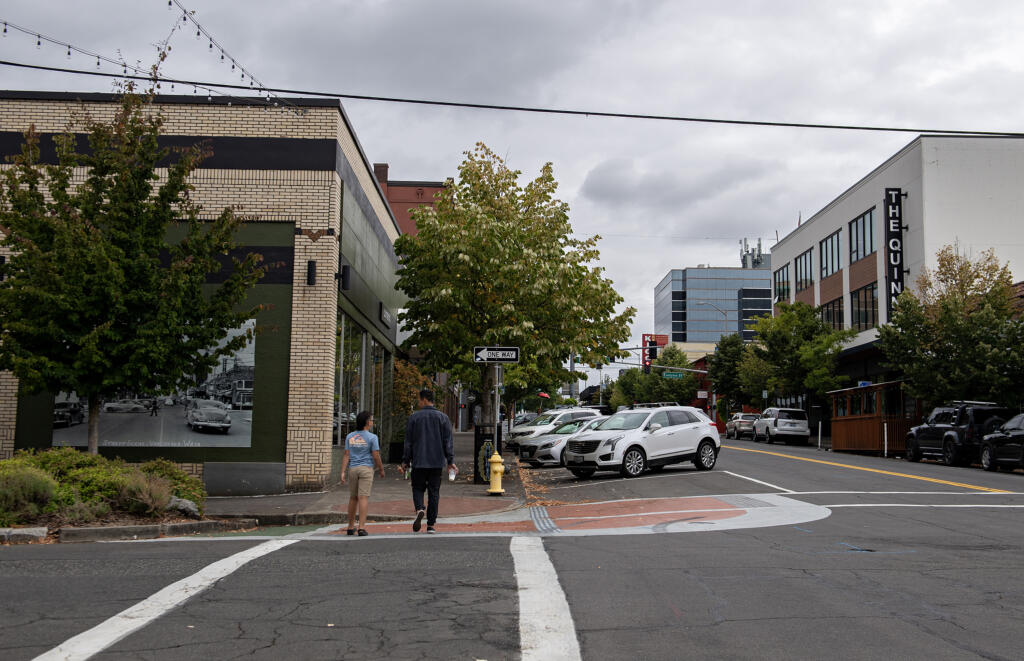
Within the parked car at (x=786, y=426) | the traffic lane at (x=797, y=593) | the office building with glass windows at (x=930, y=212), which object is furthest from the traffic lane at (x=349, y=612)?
the parked car at (x=786, y=426)

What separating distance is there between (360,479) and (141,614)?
4.94 m

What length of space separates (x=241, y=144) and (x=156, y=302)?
5.00 metres

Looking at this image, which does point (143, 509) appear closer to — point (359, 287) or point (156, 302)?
point (156, 302)

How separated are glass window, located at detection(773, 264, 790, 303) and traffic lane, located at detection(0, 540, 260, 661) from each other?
172 ft

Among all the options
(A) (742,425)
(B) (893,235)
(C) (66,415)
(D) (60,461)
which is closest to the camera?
(D) (60,461)

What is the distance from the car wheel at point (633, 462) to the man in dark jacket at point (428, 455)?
365 inches

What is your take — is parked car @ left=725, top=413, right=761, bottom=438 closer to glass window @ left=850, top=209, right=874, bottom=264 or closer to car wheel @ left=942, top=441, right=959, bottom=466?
glass window @ left=850, top=209, right=874, bottom=264

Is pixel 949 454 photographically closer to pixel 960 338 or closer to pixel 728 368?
pixel 960 338

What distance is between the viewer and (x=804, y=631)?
5723mm

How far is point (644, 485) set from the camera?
17953mm

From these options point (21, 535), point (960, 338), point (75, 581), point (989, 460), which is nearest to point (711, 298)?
point (960, 338)

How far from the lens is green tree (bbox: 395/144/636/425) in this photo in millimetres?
19625

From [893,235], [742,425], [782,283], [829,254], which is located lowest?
[742,425]

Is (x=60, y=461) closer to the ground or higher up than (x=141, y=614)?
higher up
